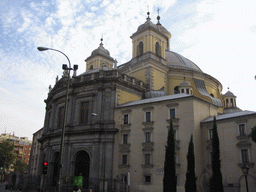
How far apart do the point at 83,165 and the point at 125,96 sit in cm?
1115

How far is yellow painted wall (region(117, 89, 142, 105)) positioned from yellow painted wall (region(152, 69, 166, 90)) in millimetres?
4010

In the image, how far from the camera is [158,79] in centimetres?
4431

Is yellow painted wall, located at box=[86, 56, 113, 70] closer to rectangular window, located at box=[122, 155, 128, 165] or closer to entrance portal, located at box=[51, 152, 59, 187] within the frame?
entrance portal, located at box=[51, 152, 59, 187]

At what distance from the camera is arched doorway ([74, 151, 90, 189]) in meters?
35.7

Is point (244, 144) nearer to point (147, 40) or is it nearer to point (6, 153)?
point (147, 40)

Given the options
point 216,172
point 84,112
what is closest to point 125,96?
point 84,112

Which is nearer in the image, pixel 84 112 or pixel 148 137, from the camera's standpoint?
pixel 148 137

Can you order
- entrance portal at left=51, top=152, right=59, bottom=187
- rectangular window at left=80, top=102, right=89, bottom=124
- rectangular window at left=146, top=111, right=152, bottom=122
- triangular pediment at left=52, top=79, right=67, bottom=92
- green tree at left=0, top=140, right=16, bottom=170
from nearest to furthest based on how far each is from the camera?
rectangular window at left=146, top=111, right=152, bottom=122, rectangular window at left=80, top=102, right=89, bottom=124, entrance portal at left=51, top=152, right=59, bottom=187, triangular pediment at left=52, top=79, right=67, bottom=92, green tree at left=0, top=140, right=16, bottom=170

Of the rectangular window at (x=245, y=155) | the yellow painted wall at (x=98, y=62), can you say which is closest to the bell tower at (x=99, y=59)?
the yellow painted wall at (x=98, y=62)

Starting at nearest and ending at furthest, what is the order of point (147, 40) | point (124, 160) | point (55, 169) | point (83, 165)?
point (124, 160)
point (83, 165)
point (55, 169)
point (147, 40)

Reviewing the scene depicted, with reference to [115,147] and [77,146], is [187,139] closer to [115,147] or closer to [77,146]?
[115,147]

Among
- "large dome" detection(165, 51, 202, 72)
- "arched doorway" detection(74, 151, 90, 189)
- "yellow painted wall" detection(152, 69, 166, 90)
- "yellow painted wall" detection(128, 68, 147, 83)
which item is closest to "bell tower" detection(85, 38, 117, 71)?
"yellow painted wall" detection(128, 68, 147, 83)

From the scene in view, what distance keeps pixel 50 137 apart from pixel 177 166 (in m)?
21.4

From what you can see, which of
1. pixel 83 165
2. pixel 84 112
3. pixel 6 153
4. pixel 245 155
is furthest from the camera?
pixel 6 153
